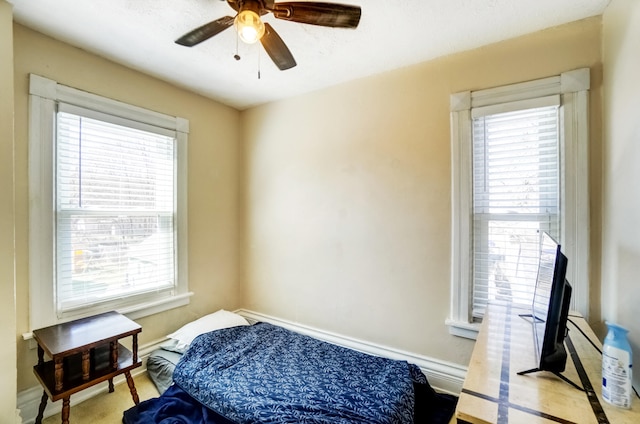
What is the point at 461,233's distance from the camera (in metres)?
2.08

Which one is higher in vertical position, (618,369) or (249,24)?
(249,24)

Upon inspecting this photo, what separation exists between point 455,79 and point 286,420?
251 centimetres

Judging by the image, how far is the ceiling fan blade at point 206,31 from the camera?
4.61ft

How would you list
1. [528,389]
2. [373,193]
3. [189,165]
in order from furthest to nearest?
[189,165] → [373,193] → [528,389]

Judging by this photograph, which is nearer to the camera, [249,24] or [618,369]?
[618,369]

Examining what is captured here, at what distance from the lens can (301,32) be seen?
1.88 m

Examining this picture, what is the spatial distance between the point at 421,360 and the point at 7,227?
2.83m

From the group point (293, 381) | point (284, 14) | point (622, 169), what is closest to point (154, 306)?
point (293, 381)

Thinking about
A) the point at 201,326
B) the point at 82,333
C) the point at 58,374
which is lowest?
the point at 201,326

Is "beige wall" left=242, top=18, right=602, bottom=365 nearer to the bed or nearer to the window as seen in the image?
the bed

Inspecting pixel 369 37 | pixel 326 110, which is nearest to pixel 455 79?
pixel 369 37

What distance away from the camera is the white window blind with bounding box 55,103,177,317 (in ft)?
6.63

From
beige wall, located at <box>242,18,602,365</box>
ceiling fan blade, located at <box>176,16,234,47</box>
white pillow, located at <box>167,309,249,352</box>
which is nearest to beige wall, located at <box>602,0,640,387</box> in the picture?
beige wall, located at <box>242,18,602,365</box>

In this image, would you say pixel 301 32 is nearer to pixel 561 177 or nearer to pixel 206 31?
pixel 206 31
